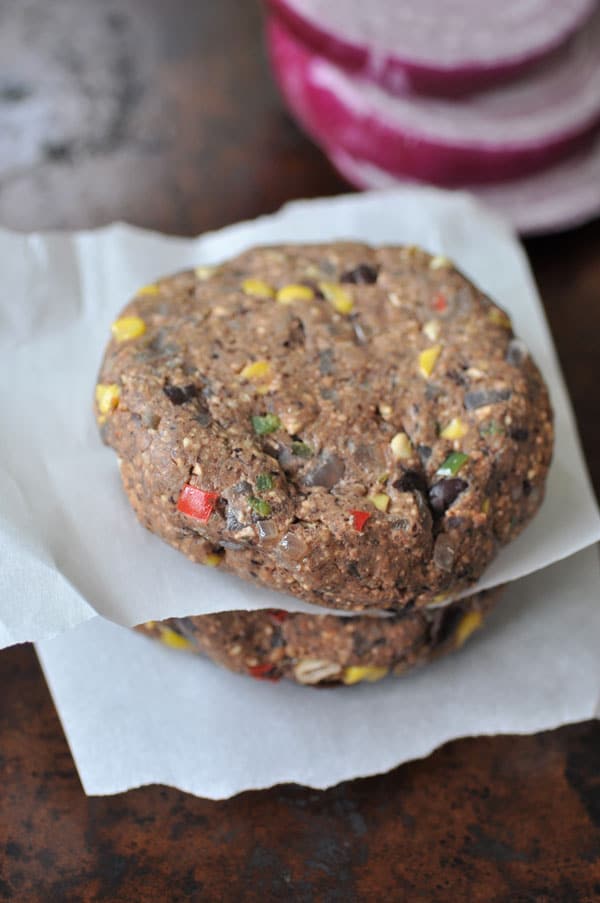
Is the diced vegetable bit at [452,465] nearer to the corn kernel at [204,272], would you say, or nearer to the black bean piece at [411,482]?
the black bean piece at [411,482]

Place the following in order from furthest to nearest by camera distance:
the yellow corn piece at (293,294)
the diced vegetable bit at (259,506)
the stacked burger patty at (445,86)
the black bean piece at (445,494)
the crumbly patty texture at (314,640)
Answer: the stacked burger patty at (445,86) → the yellow corn piece at (293,294) → the crumbly patty texture at (314,640) → the black bean piece at (445,494) → the diced vegetable bit at (259,506)

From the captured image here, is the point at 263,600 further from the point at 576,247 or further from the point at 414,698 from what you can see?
the point at 576,247

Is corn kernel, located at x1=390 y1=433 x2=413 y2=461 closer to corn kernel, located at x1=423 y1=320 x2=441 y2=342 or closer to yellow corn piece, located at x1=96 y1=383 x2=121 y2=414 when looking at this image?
corn kernel, located at x1=423 y1=320 x2=441 y2=342

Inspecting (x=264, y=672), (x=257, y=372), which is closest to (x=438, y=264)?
(x=257, y=372)

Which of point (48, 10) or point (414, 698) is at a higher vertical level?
point (48, 10)

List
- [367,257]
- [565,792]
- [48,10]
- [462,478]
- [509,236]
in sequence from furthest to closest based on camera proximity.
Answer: [48,10], [509,236], [367,257], [565,792], [462,478]

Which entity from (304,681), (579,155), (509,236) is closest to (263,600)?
(304,681)

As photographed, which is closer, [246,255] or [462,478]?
A: [462,478]

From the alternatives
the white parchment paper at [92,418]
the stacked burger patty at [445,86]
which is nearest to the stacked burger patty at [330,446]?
the white parchment paper at [92,418]
